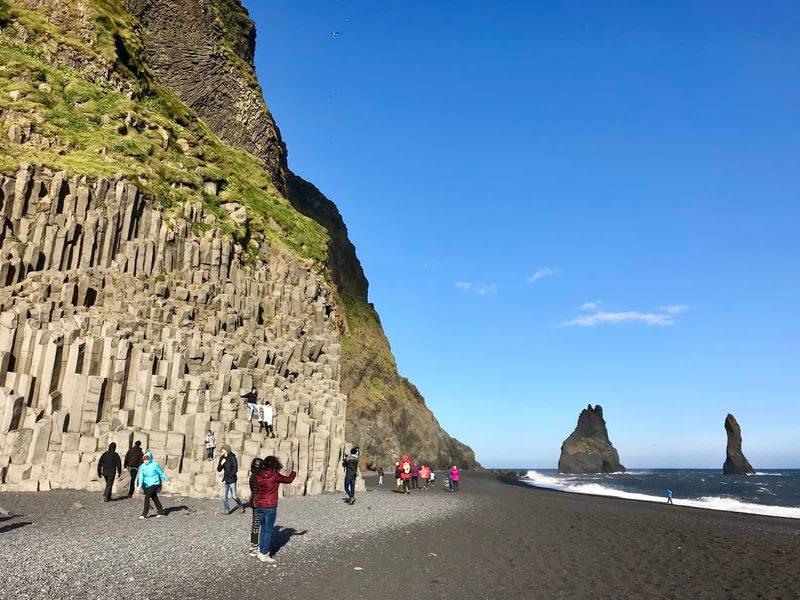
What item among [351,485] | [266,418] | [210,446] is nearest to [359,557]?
[210,446]

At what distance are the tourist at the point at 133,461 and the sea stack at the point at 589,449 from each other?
160319mm

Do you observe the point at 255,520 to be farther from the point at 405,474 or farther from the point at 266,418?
the point at 405,474

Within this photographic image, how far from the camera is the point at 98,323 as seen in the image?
24609 millimetres

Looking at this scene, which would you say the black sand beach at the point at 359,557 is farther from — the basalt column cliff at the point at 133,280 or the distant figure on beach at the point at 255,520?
the basalt column cliff at the point at 133,280

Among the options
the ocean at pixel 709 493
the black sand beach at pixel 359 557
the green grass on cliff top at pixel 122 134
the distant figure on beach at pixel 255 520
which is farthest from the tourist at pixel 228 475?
the ocean at pixel 709 493

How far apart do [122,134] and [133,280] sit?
16709 mm

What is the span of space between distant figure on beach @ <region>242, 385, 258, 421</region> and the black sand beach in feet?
13.2

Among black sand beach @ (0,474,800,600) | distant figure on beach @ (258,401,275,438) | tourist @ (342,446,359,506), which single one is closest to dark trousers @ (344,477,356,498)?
tourist @ (342,446,359,506)

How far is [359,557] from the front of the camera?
1413 cm

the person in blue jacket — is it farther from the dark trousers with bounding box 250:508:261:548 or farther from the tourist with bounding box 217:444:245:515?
the dark trousers with bounding box 250:508:261:548

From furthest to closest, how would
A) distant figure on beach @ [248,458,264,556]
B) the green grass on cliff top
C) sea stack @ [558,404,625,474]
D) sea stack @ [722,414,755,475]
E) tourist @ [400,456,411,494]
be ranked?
sea stack @ [558,404,625,474] → sea stack @ [722,414,755,475] → the green grass on cliff top → tourist @ [400,456,411,494] → distant figure on beach @ [248,458,264,556]

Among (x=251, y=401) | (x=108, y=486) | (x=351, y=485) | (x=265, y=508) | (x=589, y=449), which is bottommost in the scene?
(x=589, y=449)

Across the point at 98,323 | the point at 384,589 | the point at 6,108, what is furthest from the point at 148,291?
the point at 384,589

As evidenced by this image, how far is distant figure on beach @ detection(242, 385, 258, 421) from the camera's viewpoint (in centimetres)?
2405
